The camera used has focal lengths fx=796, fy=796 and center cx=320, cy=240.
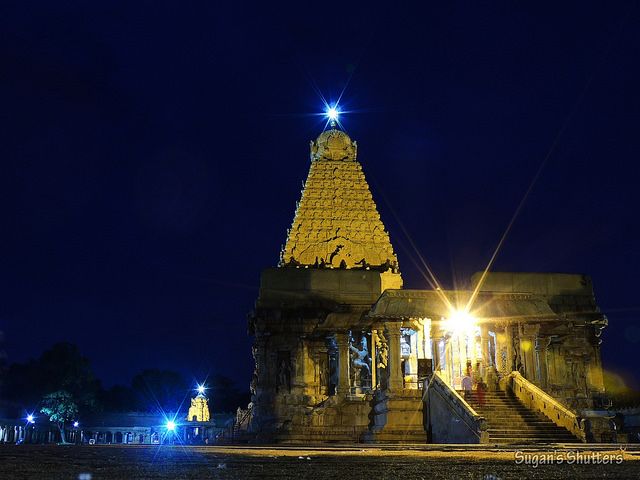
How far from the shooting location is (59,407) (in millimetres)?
72688

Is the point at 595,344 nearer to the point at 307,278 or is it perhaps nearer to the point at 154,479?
the point at 307,278

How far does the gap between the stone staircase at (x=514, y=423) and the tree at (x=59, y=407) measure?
55336 mm

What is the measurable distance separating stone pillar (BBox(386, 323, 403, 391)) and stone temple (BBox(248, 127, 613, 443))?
0.04 metres

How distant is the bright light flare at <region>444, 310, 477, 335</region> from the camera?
28812 millimetres

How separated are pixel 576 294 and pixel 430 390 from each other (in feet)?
51.2

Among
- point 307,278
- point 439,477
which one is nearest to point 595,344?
point 307,278

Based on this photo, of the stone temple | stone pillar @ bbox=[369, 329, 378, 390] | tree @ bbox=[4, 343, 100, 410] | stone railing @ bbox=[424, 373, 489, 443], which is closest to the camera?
stone railing @ bbox=[424, 373, 489, 443]

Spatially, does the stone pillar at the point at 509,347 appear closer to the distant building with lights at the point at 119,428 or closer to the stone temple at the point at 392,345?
the stone temple at the point at 392,345

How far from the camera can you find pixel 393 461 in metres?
10.9

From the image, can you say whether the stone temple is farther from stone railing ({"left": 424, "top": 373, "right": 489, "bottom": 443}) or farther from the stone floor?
the stone floor

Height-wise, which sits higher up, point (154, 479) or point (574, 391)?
point (574, 391)

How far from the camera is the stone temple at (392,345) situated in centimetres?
2462

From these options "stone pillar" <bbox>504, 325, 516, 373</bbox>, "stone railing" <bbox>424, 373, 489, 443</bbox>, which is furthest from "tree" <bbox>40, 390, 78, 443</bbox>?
"stone railing" <bbox>424, 373, 489, 443</bbox>

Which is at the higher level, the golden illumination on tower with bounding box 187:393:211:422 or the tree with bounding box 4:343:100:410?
the tree with bounding box 4:343:100:410
